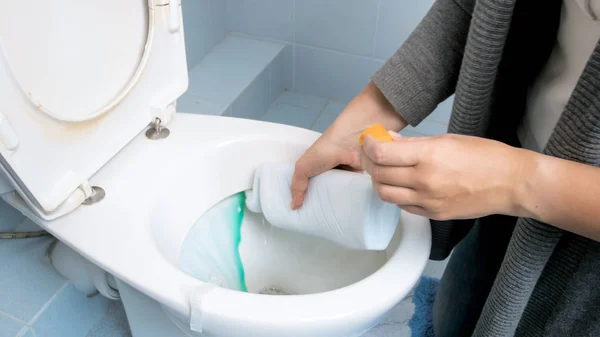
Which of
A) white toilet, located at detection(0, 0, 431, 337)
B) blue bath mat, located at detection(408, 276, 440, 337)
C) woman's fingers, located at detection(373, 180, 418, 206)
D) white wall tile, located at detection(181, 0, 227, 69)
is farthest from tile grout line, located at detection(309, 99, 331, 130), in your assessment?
woman's fingers, located at detection(373, 180, 418, 206)

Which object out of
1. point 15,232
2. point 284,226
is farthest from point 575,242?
point 15,232

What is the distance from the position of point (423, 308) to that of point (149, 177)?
63cm

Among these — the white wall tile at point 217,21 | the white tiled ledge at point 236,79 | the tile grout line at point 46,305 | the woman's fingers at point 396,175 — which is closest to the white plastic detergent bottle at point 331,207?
the woman's fingers at point 396,175

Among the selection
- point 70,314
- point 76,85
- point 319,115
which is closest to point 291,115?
point 319,115

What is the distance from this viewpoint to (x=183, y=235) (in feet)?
2.19

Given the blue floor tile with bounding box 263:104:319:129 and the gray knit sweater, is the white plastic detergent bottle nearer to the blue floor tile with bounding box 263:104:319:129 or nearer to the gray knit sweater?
the gray knit sweater

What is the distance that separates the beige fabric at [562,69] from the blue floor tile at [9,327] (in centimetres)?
76

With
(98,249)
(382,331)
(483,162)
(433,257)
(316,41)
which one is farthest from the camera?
(316,41)

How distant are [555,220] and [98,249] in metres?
0.46

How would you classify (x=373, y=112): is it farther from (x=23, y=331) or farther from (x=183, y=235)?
(x=23, y=331)

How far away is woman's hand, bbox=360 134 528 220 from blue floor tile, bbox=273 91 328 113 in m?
1.02

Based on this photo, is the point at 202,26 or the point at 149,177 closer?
the point at 149,177

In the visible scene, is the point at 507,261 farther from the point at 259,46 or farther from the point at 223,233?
the point at 259,46

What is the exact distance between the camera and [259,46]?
1.40 meters
